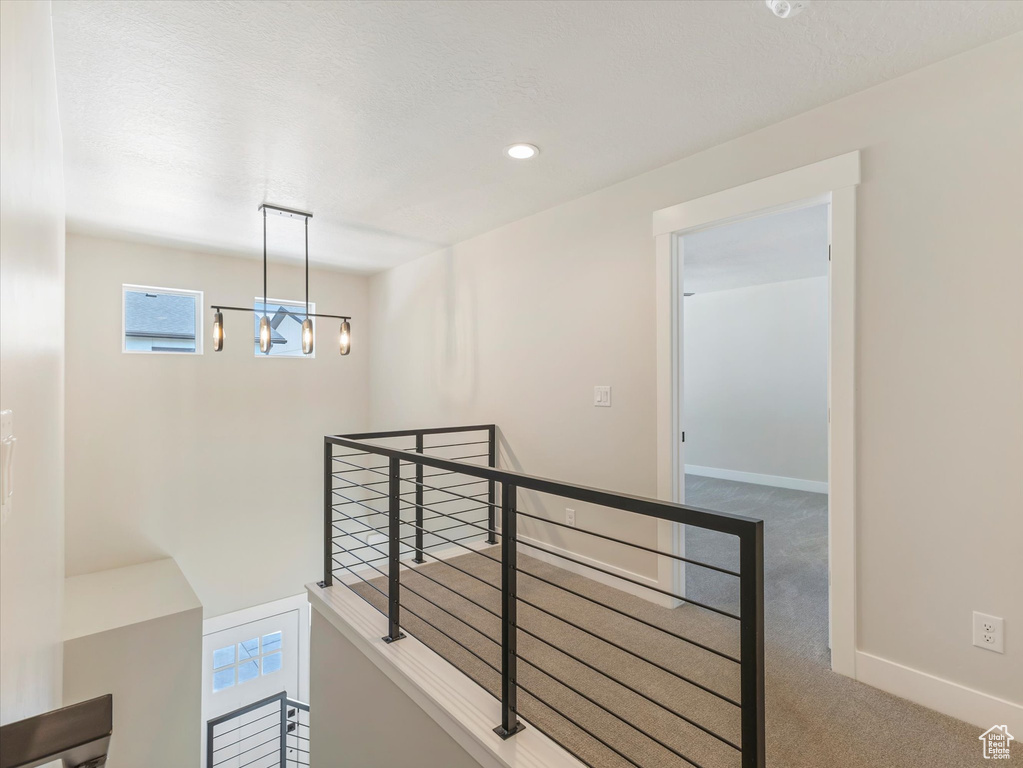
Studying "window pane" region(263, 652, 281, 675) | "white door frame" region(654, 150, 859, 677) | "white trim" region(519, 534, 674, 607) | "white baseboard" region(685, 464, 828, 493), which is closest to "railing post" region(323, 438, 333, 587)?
"white trim" region(519, 534, 674, 607)

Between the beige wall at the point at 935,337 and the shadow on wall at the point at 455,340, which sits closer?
the beige wall at the point at 935,337

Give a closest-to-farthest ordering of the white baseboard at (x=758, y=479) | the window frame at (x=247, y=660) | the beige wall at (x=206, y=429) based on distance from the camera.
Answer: the beige wall at (x=206, y=429) → the window frame at (x=247, y=660) → the white baseboard at (x=758, y=479)

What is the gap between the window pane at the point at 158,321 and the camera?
455 centimetres

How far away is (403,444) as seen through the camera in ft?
17.4

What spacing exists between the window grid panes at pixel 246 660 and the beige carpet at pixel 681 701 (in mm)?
3740

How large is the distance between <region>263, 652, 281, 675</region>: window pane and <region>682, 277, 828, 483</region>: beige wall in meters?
5.29

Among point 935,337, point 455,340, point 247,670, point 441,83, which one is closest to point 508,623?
point 935,337

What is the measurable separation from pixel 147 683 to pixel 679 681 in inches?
151

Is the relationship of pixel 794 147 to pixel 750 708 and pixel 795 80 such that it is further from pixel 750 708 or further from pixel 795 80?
pixel 750 708

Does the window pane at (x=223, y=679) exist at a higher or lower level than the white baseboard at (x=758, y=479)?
lower

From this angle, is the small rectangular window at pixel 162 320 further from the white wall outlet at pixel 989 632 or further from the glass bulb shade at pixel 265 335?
→ the white wall outlet at pixel 989 632

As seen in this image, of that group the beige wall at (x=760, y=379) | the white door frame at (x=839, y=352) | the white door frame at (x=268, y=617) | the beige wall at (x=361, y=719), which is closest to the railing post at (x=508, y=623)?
the beige wall at (x=361, y=719)

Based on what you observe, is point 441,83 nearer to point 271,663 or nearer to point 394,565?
point 394,565

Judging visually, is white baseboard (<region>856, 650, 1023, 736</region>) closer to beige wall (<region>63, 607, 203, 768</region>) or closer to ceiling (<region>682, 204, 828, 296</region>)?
ceiling (<region>682, 204, 828, 296</region>)
